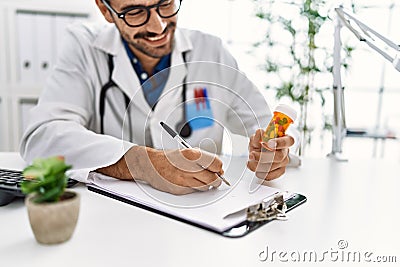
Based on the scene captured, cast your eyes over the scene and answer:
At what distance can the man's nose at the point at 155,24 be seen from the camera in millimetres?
1075

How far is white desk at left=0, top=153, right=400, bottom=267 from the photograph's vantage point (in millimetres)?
533

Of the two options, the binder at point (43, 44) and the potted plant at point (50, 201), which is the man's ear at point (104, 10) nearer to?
the potted plant at point (50, 201)

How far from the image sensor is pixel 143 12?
3.47 feet

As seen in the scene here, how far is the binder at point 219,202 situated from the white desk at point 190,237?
0.05ft

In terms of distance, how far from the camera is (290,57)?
2283 millimetres

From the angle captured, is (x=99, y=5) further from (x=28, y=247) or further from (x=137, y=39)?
(x=28, y=247)

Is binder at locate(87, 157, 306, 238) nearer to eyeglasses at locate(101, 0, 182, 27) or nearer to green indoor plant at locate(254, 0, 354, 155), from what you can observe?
eyeglasses at locate(101, 0, 182, 27)

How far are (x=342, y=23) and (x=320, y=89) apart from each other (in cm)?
122

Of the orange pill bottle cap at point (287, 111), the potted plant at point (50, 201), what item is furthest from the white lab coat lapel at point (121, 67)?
the potted plant at point (50, 201)

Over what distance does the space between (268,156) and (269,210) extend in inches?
7.1

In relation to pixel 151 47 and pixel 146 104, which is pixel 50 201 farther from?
pixel 151 47

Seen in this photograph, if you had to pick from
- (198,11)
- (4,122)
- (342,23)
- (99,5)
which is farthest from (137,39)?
(198,11)

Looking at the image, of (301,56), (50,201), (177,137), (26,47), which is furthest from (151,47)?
(26,47)

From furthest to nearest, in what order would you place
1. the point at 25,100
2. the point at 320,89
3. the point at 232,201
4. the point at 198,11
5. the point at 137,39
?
1. the point at 198,11
2. the point at 25,100
3. the point at 320,89
4. the point at 137,39
5. the point at 232,201
